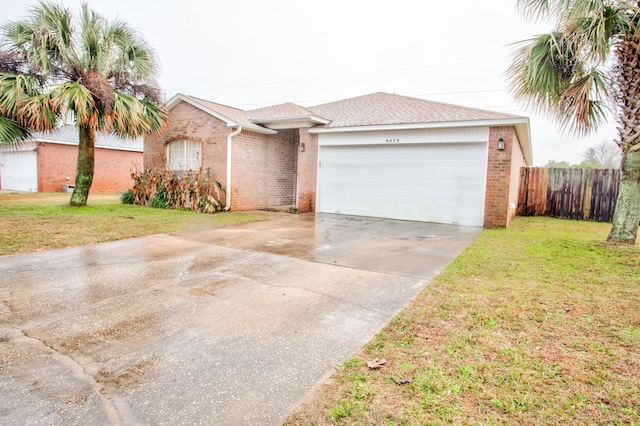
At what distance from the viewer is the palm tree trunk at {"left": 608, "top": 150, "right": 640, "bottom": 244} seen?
679 centimetres

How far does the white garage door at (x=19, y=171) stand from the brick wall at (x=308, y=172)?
16663mm

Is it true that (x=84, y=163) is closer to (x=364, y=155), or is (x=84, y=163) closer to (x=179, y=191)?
(x=179, y=191)

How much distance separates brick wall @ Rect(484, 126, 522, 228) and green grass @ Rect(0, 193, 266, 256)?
6.68 metres

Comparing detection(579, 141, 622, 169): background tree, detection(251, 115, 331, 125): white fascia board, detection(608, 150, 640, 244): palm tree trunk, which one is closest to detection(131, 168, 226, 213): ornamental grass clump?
detection(251, 115, 331, 125): white fascia board

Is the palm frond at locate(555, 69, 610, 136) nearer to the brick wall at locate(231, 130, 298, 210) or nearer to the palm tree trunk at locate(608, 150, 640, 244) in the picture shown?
the palm tree trunk at locate(608, 150, 640, 244)

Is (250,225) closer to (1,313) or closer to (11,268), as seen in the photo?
(11,268)

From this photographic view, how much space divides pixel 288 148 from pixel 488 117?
25.2 ft

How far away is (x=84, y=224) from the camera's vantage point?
824 cm

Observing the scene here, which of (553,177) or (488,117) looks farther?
(553,177)

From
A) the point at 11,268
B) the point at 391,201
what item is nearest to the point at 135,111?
the point at 11,268

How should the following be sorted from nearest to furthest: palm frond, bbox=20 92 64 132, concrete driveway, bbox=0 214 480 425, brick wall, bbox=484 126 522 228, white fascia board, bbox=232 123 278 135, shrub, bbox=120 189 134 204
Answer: concrete driveway, bbox=0 214 480 425
palm frond, bbox=20 92 64 132
brick wall, bbox=484 126 522 228
white fascia board, bbox=232 123 278 135
shrub, bbox=120 189 134 204

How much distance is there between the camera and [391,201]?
11227 millimetres

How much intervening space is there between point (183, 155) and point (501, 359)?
502 inches

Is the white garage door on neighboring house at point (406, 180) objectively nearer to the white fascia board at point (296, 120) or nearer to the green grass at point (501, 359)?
the white fascia board at point (296, 120)
